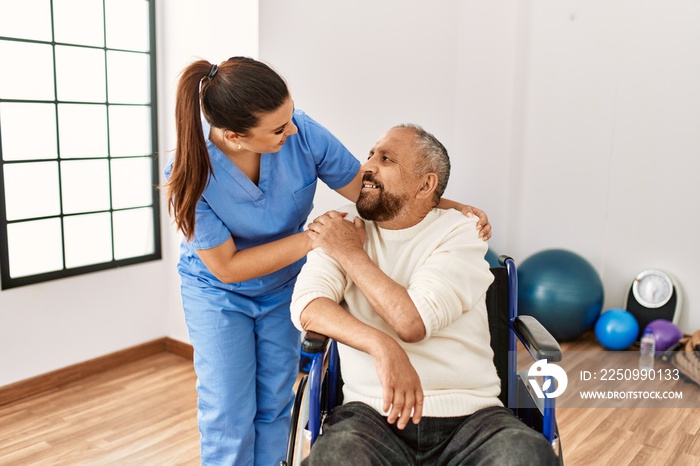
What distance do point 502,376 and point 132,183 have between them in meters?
2.15

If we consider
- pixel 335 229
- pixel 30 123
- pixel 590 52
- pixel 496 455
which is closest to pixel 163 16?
pixel 30 123

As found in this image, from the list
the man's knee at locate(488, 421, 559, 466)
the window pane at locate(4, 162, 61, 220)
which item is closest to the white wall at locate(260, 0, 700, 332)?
the window pane at locate(4, 162, 61, 220)

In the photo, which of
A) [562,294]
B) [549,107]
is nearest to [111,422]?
[562,294]

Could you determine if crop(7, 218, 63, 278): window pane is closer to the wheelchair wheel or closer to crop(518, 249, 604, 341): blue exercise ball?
the wheelchair wheel

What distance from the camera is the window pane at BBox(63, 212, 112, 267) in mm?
3068

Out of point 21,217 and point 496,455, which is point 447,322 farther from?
point 21,217

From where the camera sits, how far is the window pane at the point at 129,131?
319 centimetres

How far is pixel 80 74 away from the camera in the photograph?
3012mm

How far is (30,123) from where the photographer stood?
2.84 metres

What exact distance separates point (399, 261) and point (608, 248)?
8.30ft

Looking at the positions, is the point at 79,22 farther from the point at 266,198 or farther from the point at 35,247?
the point at 266,198

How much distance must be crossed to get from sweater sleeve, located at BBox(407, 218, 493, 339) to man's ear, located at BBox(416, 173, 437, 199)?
101 mm

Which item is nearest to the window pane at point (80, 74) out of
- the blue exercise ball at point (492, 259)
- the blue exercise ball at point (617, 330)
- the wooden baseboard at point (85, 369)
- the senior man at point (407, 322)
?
the wooden baseboard at point (85, 369)

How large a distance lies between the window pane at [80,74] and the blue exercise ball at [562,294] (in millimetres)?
2281
